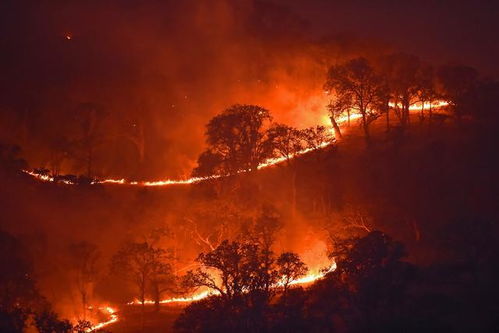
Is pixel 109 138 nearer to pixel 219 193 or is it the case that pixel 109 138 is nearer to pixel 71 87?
pixel 71 87

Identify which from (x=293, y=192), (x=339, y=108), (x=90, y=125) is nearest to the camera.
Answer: (x=293, y=192)

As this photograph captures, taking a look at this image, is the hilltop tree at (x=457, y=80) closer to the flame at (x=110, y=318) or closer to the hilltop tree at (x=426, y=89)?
the hilltop tree at (x=426, y=89)

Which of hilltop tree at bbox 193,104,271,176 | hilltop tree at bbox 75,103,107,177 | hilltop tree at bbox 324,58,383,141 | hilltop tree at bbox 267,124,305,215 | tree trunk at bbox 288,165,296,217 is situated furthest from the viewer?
hilltop tree at bbox 75,103,107,177

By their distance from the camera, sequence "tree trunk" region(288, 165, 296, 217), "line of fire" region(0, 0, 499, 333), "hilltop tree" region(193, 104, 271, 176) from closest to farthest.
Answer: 1. "line of fire" region(0, 0, 499, 333)
2. "tree trunk" region(288, 165, 296, 217)
3. "hilltop tree" region(193, 104, 271, 176)

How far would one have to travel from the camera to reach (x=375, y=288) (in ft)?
78.3

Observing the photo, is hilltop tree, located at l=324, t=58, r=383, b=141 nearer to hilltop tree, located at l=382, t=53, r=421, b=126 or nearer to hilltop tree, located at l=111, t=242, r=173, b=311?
hilltop tree, located at l=382, t=53, r=421, b=126

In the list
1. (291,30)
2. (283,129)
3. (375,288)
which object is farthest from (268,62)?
(375,288)

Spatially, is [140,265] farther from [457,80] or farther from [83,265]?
[457,80]

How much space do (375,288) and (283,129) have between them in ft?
71.5

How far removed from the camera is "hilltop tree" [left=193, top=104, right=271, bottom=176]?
44906 mm

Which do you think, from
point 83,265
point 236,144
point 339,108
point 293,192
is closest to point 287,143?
point 293,192

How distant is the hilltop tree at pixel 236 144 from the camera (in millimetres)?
44906

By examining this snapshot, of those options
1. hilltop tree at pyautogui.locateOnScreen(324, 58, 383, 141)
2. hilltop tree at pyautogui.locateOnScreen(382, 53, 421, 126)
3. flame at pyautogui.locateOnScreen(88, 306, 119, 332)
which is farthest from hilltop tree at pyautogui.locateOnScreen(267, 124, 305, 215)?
flame at pyautogui.locateOnScreen(88, 306, 119, 332)

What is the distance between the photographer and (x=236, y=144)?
45781 millimetres
